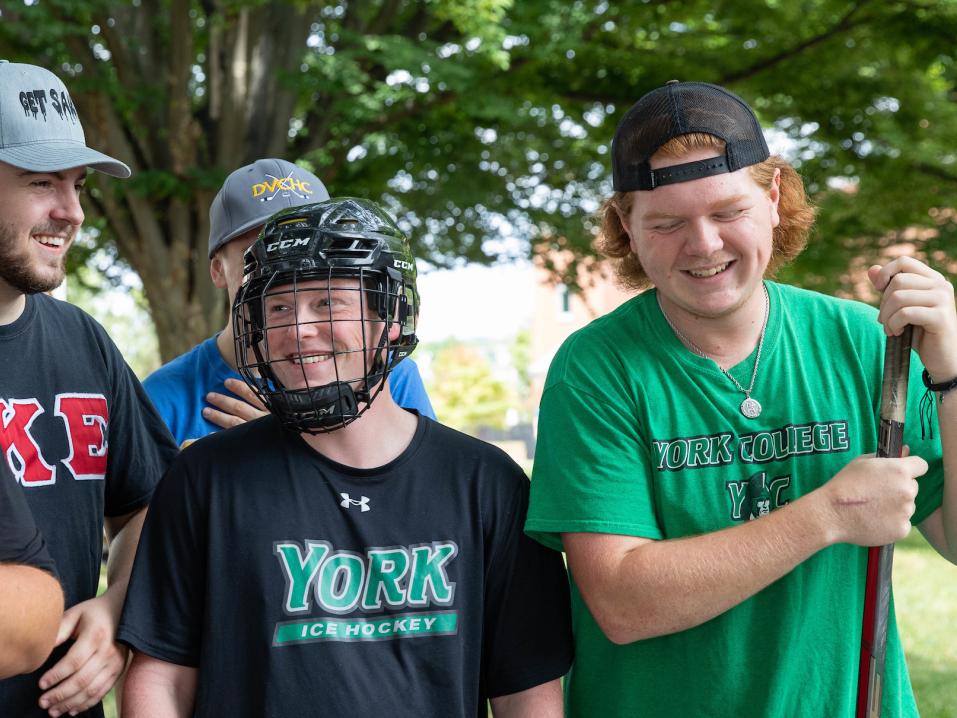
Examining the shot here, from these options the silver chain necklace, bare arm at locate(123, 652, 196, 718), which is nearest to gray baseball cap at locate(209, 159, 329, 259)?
the silver chain necklace

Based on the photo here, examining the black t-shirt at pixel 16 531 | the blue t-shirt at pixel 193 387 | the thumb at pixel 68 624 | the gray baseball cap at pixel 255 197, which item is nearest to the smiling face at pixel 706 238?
the blue t-shirt at pixel 193 387

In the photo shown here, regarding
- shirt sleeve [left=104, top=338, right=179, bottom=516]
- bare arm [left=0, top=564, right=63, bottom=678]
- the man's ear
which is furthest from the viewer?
the man's ear

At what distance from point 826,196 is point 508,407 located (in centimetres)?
5291

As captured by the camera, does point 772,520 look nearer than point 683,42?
Yes

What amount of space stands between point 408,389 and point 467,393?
6089cm

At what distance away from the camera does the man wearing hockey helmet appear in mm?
2441

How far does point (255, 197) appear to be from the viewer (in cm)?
362

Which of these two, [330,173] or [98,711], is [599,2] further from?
[98,711]

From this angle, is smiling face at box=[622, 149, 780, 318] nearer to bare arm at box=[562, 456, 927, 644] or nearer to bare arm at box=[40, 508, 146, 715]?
bare arm at box=[562, 456, 927, 644]

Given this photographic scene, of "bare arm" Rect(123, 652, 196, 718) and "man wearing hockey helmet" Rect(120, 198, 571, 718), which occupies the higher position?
"man wearing hockey helmet" Rect(120, 198, 571, 718)

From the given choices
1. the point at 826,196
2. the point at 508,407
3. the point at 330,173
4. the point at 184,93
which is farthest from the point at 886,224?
the point at 508,407

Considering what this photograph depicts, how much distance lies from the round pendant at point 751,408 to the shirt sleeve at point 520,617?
1.95 feet

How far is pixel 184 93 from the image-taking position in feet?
37.8

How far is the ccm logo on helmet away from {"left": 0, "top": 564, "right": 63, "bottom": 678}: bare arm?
35.9 inches
